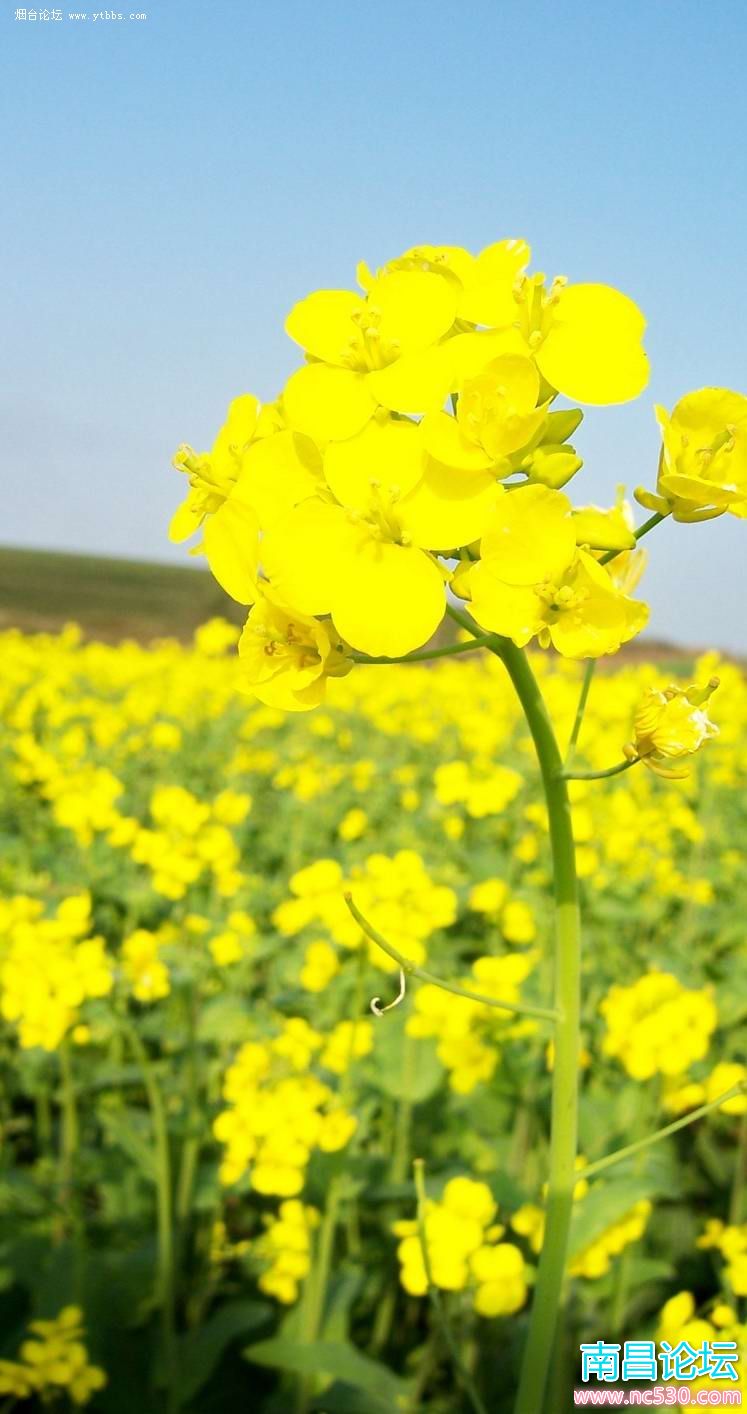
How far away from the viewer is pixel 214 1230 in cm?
239

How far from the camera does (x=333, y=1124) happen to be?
204cm

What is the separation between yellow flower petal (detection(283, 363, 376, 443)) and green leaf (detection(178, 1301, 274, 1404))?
6.17 ft

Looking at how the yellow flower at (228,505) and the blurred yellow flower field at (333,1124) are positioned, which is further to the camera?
the blurred yellow flower field at (333,1124)

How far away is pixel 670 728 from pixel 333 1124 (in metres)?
1.32

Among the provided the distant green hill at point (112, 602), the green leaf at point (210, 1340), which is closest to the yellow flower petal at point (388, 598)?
the green leaf at point (210, 1340)

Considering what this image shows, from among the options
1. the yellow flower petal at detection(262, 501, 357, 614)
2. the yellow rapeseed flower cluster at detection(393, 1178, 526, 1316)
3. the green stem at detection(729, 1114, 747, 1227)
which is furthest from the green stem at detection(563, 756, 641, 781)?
the green stem at detection(729, 1114, 747, 1227)

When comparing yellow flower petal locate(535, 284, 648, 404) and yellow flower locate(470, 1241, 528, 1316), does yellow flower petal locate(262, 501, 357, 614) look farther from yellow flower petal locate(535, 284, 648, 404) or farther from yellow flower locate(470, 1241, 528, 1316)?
yellow flower locate(470, 1241, 528, 1316)

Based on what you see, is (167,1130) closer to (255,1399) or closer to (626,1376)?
(255,1399)

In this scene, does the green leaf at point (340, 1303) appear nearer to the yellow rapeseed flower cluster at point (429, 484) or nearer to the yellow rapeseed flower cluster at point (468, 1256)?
the yellow rapeseed flower cluster at point (468, 1256)

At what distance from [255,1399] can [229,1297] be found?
0.75 feet

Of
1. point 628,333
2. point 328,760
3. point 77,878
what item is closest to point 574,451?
A: point 628,333

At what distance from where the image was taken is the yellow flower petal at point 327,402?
94 cm

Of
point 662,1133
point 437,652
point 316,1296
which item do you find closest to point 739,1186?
point 316,1296

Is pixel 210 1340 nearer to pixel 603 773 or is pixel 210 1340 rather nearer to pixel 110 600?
pixel 603 773
